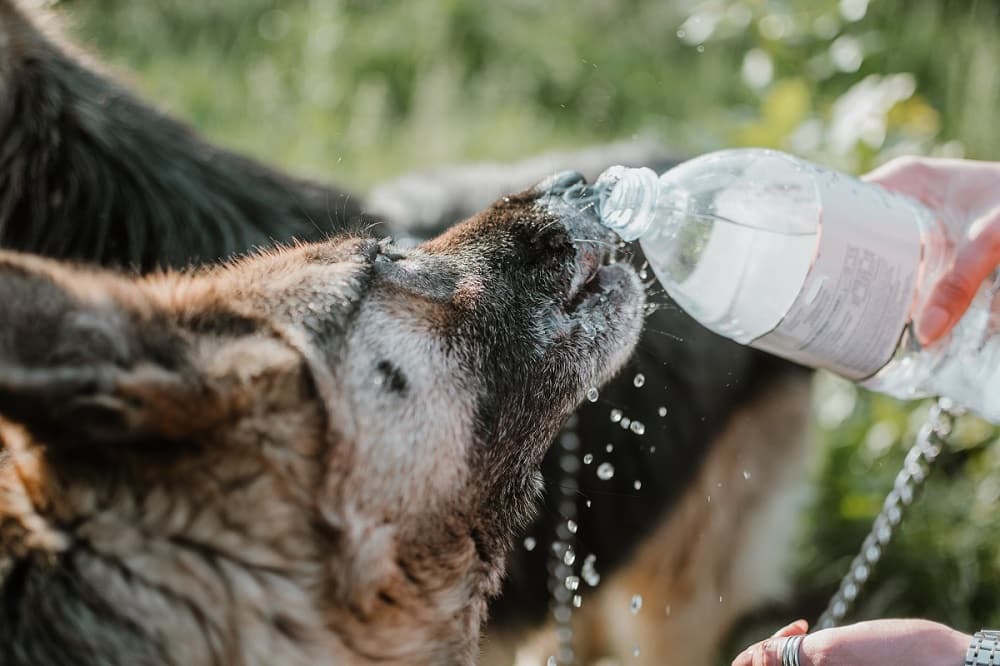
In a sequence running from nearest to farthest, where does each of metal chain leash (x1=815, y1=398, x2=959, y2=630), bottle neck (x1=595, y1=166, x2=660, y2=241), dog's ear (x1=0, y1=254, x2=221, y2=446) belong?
dog's ear (x1=0, y1=254, x2=221, y2=446), bottle neck (x1=595, y1=166, x2=660, y2=241), metal chain leash (x1=815, y1=398, x2=959, y2=630)

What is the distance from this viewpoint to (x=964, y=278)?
2.74 meters

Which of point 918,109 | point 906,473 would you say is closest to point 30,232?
point 906,473

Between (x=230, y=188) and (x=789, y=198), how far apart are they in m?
1.74

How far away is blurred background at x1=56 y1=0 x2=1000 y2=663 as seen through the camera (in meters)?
4.75

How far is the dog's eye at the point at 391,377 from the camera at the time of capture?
2.18 m

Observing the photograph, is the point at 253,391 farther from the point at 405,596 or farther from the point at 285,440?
the point at 405,596

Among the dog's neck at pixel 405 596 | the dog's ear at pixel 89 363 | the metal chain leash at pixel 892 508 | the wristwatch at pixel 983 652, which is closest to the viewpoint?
the dog's ear at pixel 89 363

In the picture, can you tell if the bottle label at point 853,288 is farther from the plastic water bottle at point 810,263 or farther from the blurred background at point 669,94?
the blurred background at point 669,94

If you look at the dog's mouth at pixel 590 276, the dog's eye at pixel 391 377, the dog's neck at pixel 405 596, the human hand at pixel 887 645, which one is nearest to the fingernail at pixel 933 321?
the dog's mouth at pixel 590 276

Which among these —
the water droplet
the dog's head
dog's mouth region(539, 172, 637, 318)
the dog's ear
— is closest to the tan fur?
the water droplet

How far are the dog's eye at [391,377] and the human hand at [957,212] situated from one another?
4.68 ft

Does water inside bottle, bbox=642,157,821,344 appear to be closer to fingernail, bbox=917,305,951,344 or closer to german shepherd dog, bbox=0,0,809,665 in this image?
german shepherd dog, bbox=0,0,809,665

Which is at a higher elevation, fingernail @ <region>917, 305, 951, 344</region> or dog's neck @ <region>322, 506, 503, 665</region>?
fingernail @ <region>917, 305, 951, 344</region>

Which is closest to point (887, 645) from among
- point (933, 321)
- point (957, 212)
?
point (933, 321)
